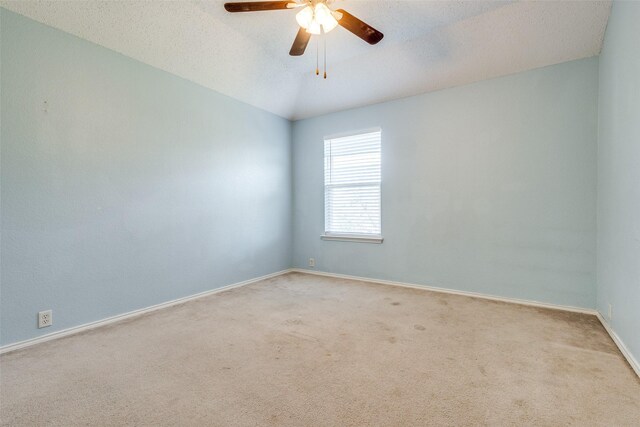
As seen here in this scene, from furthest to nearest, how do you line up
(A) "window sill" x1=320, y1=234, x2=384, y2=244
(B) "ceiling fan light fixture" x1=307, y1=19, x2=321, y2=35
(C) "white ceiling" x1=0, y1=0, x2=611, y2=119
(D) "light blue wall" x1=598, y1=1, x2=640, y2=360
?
(A) "window sill" x1=320, y1=234, x2=384, y2=244 → (C) "white ceiling" x1=0, y1=0, x2=611, y2=119 → (B) "ceiling fan light fixture" x1=307, y1=19, x2=321, y2=35 → (D) "light blue wall" x1=598, y1=1, x2=640, y2=360

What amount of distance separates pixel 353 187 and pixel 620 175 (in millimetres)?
2835

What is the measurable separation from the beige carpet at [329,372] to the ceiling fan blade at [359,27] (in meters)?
2.45

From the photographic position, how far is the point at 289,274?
4.67 meters

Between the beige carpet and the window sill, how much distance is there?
1.34 m

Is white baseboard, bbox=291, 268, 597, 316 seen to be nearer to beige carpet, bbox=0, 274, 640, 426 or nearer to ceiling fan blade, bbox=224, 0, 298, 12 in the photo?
beige carpet, bbox=0, 274, 640, 426

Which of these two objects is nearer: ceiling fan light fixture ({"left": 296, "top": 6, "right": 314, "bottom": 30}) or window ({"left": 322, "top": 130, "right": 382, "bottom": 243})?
ceiling fan light fixture ({"left": 296, "top": 6, "right": 314, "bottom": 30})

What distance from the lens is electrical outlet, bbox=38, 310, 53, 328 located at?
7.55 feet

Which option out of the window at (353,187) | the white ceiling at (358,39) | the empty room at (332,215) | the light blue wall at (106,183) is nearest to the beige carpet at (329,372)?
the empty room at (332,215)

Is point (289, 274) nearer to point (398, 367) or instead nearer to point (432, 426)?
point (398, 367)

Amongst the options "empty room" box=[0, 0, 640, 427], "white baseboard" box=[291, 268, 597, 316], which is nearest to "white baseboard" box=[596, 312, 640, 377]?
"empty room" box=[0, 0, 640, 427]

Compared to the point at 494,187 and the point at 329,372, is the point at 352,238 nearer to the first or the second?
the point at 494,187

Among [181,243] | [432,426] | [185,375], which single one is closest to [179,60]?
[181,243]

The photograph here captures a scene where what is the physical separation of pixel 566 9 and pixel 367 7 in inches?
68.0

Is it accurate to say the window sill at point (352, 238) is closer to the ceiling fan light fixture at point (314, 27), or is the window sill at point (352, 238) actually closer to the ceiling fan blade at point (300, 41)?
the ceiling fan blade at point (300, 41)
